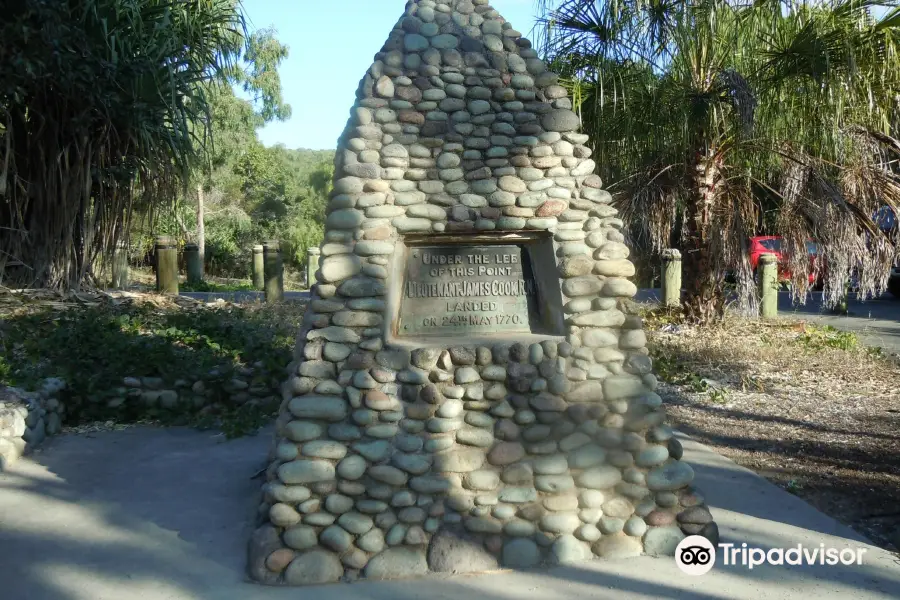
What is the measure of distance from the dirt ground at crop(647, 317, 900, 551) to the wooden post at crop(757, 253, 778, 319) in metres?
0.82

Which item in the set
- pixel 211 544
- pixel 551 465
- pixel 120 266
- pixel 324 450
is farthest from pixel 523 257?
pixel 120 266

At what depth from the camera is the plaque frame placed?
154 inches

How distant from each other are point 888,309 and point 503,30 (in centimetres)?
1362

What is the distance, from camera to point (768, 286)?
11484mm

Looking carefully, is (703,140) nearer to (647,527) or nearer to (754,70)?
(754,70)

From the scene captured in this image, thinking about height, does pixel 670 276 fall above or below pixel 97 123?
below

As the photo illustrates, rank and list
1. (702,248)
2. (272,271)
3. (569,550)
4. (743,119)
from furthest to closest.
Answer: (272,271)
(702,248)
(743,119)
(569,550)

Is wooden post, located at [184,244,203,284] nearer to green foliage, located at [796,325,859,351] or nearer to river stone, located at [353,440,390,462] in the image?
green foliage, located at [796,325,859,351]

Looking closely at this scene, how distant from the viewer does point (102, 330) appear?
736 cm

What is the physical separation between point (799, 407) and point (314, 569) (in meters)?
5.09

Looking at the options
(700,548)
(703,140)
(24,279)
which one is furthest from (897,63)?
(24,279)

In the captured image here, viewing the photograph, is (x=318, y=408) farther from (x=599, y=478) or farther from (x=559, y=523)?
(x=599, y=478)

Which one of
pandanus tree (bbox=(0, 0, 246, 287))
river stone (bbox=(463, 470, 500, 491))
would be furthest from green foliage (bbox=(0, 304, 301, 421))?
river stone (bbox=(463, 470, 500, 491))

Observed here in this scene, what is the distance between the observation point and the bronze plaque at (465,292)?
13.2 ft
